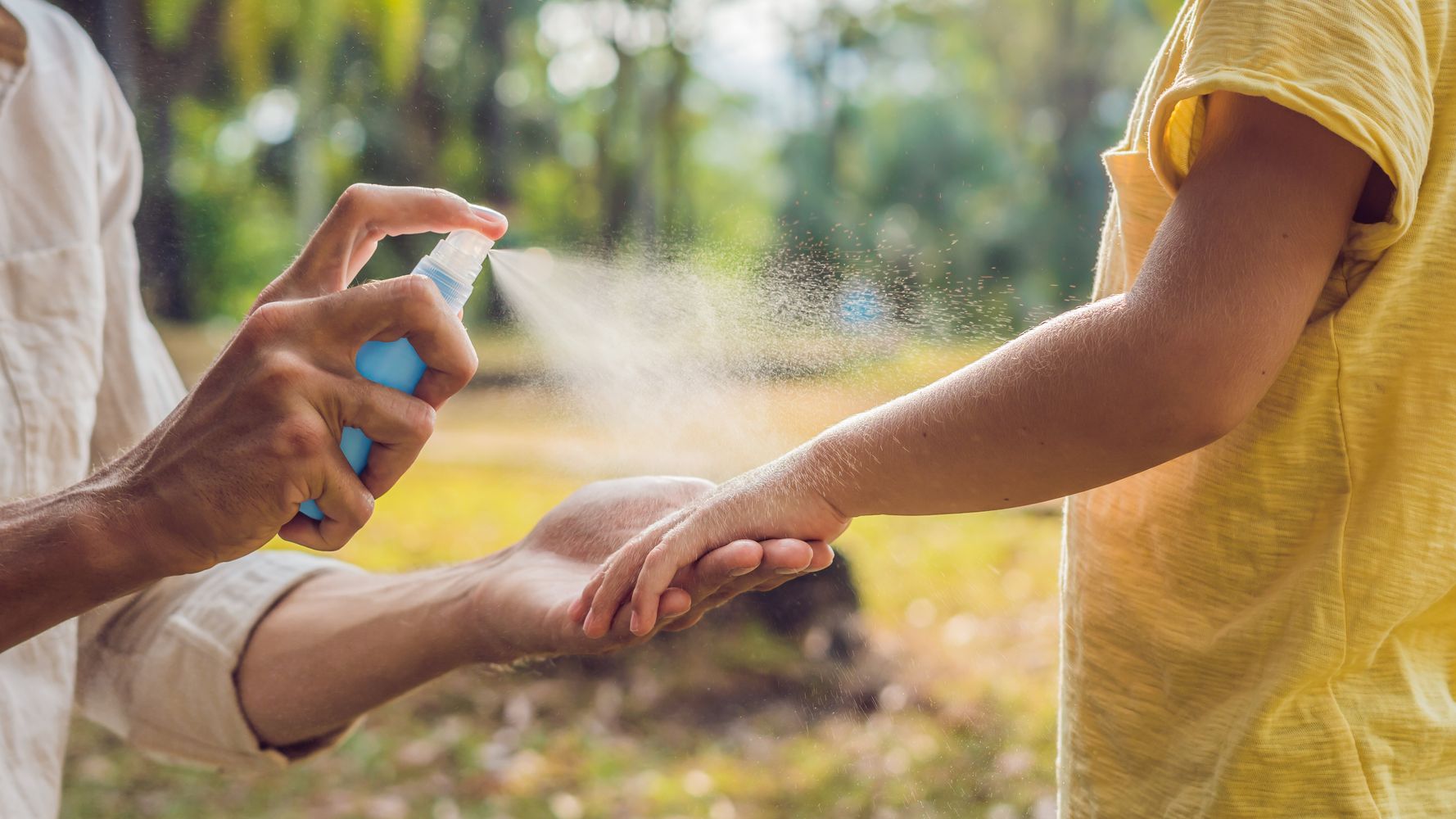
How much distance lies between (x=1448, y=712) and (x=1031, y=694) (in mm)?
2799

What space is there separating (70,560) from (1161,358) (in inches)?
31.9

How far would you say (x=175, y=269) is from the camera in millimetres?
3662

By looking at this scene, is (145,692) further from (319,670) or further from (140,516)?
(140,516)

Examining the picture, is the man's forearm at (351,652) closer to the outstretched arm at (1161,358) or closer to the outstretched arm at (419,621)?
the outstretched arm at (419,621)

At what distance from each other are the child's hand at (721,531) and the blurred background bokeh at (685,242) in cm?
57

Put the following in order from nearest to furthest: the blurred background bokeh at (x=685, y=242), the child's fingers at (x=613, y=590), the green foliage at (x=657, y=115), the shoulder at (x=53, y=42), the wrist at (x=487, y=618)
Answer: the child's fingers at (x=613, y=590) < the wrist at (x=487, y=618) < the shoulder at (x=53, y=42) < the blurred background bokeh at (x=685, y=242) < the green foliage at (x=657, y=115)

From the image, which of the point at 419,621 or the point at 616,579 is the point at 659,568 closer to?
the point at 616,579

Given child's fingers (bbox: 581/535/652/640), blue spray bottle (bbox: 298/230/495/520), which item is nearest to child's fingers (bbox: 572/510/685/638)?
child's fingers (bbox: 581/535/652/640)

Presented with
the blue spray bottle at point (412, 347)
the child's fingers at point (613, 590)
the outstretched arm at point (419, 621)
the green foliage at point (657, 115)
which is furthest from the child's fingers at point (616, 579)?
the green foliage at point (657, 115)

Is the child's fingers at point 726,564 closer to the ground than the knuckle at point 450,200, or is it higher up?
closer to the ground

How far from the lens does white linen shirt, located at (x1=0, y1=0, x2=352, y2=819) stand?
1118mm

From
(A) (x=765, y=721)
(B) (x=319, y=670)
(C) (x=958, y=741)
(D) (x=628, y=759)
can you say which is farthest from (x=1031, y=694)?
(B) (x=319, y=670)

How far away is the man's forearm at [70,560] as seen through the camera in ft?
2.84

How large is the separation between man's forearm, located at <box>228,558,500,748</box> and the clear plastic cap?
14.7 inches
